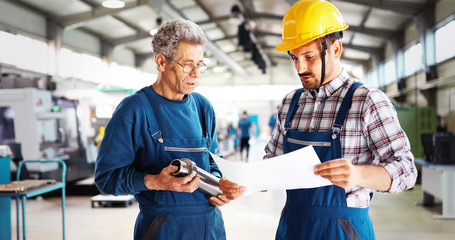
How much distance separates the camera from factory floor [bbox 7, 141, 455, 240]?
4.63 m

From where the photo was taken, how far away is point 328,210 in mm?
1352

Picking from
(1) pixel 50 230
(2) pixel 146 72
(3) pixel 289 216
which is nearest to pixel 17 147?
(1) pixel 50 230

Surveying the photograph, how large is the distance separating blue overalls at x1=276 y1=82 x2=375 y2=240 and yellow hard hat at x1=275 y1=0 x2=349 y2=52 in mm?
245

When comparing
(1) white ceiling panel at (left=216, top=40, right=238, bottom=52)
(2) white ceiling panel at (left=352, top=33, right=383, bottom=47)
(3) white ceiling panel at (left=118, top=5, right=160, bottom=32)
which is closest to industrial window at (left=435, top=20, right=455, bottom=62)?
(2) white ceiling panel at (left=352, top=33, right=383, bottom=47)

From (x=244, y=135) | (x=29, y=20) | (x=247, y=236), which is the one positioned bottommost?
(x=247, y=236)

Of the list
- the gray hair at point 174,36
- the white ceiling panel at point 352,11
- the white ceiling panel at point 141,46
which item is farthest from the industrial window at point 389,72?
the gray hair at point 174,36

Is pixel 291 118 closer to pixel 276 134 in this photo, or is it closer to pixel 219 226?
pixel 276 134

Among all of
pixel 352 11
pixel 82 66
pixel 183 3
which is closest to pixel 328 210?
pixel 352 11

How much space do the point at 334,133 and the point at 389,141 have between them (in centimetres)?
19

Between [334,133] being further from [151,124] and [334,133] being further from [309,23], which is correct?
[151,124]

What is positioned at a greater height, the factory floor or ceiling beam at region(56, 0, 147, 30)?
ceiling beam at region(56, 0, 147, 30)

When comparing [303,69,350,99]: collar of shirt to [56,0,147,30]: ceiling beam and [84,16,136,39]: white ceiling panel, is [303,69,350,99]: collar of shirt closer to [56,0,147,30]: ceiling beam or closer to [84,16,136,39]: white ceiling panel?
[56,0,147,30]: ceiling beam

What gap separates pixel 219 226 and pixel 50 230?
411 centimetres

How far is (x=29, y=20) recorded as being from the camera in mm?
9547
